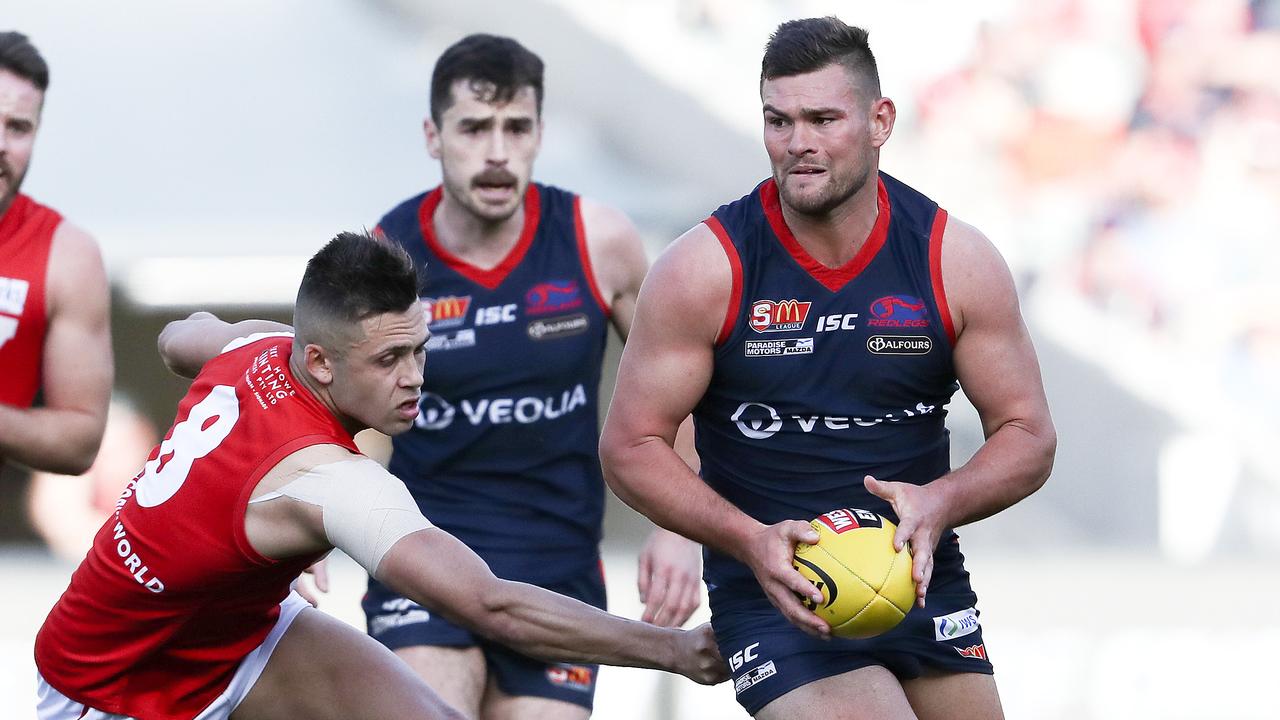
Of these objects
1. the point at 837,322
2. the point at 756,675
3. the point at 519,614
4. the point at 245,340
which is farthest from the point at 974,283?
the point at 245,340

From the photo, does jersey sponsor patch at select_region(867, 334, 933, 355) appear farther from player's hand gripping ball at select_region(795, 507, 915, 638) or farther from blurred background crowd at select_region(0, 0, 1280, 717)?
blurred background crowd at select_region(0, 0, 1280, 717)

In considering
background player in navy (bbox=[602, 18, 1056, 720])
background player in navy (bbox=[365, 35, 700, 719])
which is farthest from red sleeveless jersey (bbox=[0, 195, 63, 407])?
background player in navy (bbox=[602, 18, 1056, 720])

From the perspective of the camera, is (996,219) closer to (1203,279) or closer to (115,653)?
(1203,279)

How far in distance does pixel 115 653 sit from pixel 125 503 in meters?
0.38

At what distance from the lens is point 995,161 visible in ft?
32.4

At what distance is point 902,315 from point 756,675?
38.6 inches

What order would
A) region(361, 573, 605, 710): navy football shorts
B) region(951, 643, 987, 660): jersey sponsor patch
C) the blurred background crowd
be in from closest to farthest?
region(951, 643, 987, 660): jersey sponsor patch, region(361, 573, 605, 710): navy football shorts, the blurred background crowd

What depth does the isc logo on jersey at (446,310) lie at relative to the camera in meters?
5.20

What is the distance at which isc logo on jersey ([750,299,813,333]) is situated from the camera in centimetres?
406

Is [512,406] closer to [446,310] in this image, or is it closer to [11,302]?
[446,310]

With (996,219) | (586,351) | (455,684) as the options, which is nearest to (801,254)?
(586,351)

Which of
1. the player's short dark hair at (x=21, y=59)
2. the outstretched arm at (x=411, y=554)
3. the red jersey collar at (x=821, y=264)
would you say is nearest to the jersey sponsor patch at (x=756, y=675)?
the outstretched arm at (x=411, y=554)

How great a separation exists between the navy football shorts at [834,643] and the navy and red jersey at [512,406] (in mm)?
1080

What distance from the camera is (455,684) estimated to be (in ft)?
16.3
